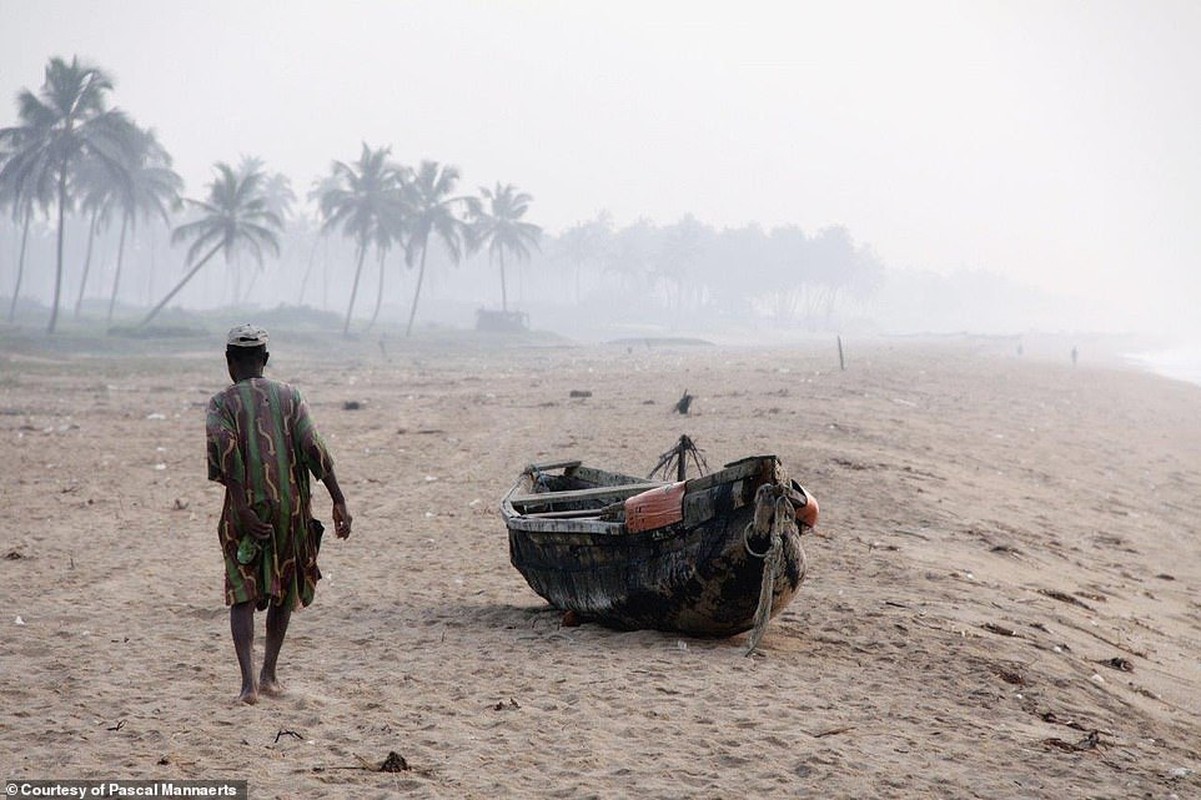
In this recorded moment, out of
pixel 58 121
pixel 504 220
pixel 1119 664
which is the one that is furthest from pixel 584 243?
pixel 1119 664

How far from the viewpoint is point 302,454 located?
18.2 ft

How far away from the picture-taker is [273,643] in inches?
223

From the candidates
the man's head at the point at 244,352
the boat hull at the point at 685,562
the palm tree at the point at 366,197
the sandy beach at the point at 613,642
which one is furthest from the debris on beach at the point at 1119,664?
the palm tree at the point at 366,197

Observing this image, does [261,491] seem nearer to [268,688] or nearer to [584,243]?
[268,688]

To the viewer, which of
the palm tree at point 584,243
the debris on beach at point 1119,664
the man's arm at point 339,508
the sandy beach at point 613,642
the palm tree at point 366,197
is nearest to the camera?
the sandy beach at point 613,642

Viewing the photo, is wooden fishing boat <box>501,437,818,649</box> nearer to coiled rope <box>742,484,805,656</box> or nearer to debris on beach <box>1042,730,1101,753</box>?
coiled rope <box>742,484,805,656</box>

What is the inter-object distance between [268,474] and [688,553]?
266 cm

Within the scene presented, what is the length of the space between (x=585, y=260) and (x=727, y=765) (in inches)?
4882

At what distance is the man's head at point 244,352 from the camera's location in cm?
550

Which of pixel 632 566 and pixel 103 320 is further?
pixel 103 320

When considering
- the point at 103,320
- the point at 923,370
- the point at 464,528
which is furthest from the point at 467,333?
the point at 464,528

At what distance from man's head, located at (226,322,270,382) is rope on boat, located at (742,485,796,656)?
3019 mm

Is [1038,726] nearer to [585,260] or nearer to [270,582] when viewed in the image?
[270,582]

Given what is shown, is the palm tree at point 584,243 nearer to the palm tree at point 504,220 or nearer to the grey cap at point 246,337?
the palm tree at point 504,220
